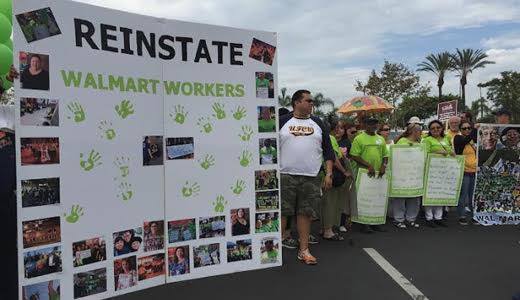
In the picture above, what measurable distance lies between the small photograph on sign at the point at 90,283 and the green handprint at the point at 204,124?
135 cm

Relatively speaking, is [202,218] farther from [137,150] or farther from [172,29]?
[172,29]

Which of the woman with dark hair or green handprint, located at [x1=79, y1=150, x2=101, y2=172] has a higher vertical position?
the woman with dark hair

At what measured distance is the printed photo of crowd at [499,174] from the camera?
8156 mm

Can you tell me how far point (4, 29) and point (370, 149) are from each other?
4.91 m

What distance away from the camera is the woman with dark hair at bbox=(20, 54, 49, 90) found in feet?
11.0

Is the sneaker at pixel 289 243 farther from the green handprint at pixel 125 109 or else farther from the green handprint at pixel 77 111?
the green handprint at pixel 77 111

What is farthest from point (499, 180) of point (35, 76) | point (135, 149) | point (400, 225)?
point (35, 76)

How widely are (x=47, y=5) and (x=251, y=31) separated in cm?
179

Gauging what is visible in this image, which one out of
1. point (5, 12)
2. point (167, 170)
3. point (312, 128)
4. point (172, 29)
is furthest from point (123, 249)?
point (5, 12)

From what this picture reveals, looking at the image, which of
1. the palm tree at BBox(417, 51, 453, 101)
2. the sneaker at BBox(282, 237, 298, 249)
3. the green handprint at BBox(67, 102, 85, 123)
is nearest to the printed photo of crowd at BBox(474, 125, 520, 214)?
the sneaker at BBox(282, 237, 298, 249)

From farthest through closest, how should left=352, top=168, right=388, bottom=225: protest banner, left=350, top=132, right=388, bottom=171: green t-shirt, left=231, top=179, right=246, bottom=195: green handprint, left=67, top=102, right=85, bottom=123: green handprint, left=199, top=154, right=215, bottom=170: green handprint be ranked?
1. left=352, top=168, right=388, bottom=225: protest banner
2. left=350, top=132, right=388, bottom=171: green t-shirt
3. left=231, top=179, right=246, bottom=195: green handprint
4. left=199, top=154, right=215, bottom=170: green handprint
5. left=67, top=102, right=85, bottom=123: green handprint

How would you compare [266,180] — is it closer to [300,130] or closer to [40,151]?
[300,130]

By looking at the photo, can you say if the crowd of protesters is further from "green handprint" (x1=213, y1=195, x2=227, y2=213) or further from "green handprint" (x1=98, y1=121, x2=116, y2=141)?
"green handprint" (x1=98, y1=121, x2=116, y2=141)

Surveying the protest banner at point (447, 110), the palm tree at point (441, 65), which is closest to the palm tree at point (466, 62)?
the palm tree at point (441, 65)
